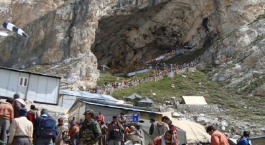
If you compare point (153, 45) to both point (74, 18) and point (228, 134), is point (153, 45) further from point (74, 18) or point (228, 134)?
point (228, 134)

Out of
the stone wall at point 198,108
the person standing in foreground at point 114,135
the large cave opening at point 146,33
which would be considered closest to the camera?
the person standing in foreground at point 114,135

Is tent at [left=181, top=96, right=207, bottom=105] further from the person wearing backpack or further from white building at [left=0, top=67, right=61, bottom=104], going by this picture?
the person wearing backpack

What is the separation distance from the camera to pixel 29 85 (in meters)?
18.5

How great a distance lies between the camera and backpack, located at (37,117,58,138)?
6785mm

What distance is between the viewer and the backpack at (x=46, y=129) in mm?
6785

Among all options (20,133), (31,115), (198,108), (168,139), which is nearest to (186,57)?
(198,108)

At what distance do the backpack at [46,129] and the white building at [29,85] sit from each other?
38.8ft

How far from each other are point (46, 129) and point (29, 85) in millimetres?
12724

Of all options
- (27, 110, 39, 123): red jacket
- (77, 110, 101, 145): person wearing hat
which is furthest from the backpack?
(27, 110, 39, 123): red jacket

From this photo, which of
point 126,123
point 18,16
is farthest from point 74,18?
point 126,123

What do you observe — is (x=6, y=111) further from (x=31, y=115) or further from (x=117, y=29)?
(x=117, y=29)

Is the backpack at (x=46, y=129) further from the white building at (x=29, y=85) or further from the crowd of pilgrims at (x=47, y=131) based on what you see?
the white building at (x=29, y=85)

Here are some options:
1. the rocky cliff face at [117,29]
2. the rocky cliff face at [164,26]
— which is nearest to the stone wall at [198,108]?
the rocky cliff face at [117,29]

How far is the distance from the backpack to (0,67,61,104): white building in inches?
466
